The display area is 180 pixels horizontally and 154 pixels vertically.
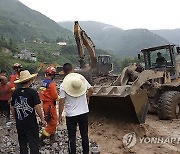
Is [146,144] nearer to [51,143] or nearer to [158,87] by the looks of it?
[51,143]

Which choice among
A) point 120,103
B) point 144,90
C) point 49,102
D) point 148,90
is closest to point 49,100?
point 49,102

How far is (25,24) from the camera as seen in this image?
391 ft

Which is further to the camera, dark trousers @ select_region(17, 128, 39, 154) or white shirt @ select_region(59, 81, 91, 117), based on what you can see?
white shirt @ select_region(59, 81, 91, 117)

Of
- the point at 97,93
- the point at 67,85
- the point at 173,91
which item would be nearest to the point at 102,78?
the point at 173,91

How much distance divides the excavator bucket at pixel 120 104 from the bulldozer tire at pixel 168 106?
1314 millimetres

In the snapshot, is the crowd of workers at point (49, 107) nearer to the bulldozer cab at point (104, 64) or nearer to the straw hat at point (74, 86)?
the straw hat at point (74, 86)

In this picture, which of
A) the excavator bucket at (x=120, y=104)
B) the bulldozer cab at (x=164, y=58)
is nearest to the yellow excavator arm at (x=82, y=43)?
the bulldozer cab at (x=164, y=58)

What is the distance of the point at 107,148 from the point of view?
587 centimetres

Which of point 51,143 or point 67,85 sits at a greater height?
point 67,85

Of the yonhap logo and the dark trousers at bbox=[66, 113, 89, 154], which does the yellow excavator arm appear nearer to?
the yonhap logo

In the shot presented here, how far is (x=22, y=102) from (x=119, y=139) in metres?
2.78

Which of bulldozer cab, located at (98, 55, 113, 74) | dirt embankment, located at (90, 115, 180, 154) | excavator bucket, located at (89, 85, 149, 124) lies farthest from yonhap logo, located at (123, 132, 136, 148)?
bulldozer cab, located at (98, 55, 113, 74)

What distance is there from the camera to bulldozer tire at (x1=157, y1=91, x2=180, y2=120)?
8.00 m

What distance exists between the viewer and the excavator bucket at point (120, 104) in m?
6.70
